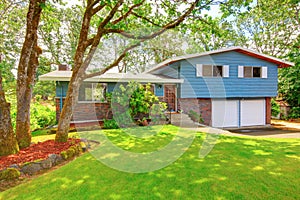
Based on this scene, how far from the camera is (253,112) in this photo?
13906 millimetres

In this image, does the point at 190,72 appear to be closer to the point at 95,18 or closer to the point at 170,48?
the point at 95,18

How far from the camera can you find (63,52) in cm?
2077

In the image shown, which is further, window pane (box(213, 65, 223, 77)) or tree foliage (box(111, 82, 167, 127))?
window pane (box(213, 65, 223, 77))

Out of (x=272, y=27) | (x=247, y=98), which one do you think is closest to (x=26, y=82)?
(x=247, y=98)

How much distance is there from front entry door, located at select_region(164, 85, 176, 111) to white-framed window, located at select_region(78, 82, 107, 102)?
456 centimetres

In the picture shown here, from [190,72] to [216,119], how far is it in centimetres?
371

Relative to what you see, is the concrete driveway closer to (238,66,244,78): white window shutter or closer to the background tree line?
(238,66,244,78): white window shutter

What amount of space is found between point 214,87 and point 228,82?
110 centimetres

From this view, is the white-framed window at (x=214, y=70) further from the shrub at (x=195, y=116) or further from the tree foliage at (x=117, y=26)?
the tree foliage at (x=117, y=26)

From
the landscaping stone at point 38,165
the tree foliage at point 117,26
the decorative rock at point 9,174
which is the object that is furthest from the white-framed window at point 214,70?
the decorative rock at point 9,174

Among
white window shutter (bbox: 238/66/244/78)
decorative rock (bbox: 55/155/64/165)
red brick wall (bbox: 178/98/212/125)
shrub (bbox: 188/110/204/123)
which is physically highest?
white window shutter (bbox: 238/66/244/78)

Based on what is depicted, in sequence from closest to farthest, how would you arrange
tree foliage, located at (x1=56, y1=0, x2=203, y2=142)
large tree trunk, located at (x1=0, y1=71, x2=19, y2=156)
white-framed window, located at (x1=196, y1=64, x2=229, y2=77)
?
large tree trunk, located at (x1=0, y1=71, x2=19, y2=156) < tree foliage, located at (x1=56, y1=0, x2=203, y2=142) < white-framed window, located at (x1=196, y1=64, x2=229, y2=77)

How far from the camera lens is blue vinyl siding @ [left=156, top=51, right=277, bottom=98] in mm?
12375

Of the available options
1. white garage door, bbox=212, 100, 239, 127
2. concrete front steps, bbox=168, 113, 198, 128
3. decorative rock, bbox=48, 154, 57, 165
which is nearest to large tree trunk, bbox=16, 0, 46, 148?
decorative rock, bbox=48, 154, 57, 165
